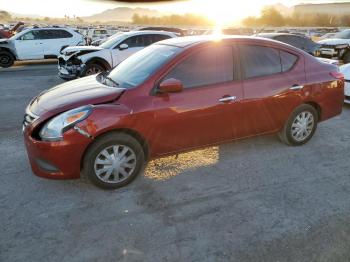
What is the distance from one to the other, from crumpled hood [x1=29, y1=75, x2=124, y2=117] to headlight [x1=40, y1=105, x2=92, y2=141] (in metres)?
0.12

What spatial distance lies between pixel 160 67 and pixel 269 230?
2.15m

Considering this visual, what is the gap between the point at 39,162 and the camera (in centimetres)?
377

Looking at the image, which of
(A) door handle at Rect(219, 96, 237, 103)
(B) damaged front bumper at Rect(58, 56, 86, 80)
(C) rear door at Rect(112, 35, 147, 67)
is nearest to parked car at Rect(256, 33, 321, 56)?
(C) rear door at Rect(112, 35, 147, 67)

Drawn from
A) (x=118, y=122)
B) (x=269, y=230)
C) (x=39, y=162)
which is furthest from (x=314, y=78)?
(x=39, y=162)

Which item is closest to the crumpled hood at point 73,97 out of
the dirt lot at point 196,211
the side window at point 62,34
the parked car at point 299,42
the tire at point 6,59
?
the dirt lot at point 196,211

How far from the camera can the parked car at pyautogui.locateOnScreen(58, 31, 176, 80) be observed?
34.0ft

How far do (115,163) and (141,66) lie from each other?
133 cm

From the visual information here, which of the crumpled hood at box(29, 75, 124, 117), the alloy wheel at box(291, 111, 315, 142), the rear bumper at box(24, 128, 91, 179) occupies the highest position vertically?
the crumpled hood at box(29, 75, 124, 117)

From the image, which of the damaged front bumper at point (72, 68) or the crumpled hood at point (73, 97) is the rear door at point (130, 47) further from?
the crumpled hood at point (73, 97)

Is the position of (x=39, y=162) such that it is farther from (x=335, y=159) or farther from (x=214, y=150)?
(x=335, y=159)

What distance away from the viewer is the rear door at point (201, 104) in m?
4.02

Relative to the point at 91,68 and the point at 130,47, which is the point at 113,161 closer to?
the point at 91,68

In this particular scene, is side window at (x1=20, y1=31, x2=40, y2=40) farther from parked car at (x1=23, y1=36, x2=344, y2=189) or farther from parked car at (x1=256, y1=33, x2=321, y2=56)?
parked car at (x1=23, y1=36, x2=344, y2=189)

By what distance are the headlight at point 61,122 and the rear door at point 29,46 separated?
13.1 meters
